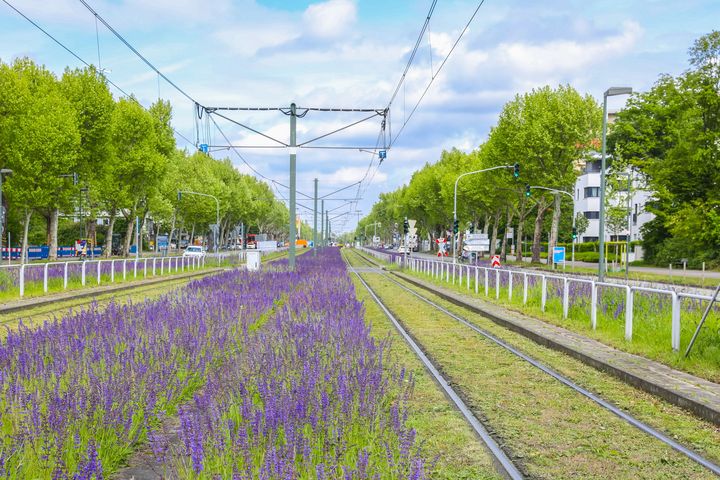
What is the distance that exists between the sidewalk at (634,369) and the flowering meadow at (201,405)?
9.60 ft

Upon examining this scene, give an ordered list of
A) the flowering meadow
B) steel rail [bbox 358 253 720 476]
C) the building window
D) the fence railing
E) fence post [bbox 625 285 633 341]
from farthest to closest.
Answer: the building window < fence post [bbox 625 285 633 341] < the fence railing < steel rail [bbox 358 253 720 476] < the flowering meadow

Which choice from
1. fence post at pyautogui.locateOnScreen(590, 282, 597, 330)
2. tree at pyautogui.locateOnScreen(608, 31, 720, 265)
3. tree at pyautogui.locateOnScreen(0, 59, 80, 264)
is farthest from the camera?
tree at pyautogui.locateOnScreen(0, 59, 80, 264)

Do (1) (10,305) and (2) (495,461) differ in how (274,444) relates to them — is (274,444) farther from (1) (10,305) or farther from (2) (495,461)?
(1) (10,305)

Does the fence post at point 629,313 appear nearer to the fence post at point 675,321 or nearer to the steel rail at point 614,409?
the fence post at point 675,321

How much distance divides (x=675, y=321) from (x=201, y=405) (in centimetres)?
743

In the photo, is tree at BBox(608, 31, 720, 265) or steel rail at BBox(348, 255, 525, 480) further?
tree at BBox(608, 31, 720, 265)

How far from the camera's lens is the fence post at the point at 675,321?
33.0ft

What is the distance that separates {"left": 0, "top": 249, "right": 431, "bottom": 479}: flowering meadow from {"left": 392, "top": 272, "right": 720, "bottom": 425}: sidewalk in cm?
293

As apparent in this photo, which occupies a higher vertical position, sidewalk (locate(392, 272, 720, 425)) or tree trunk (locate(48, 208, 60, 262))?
tree trunk (locate(48, 208, 60, 262))

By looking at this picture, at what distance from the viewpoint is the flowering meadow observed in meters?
4.43

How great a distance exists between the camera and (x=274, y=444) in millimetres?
4809

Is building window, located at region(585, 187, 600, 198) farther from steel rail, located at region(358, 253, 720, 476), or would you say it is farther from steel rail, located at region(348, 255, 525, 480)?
steel rail, located at region(348, 255, 525, 480)

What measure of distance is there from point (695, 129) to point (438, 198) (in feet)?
206

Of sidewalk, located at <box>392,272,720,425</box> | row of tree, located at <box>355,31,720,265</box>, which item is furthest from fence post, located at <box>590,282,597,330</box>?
row of tree, located at <box>355,31,720,265</box>
